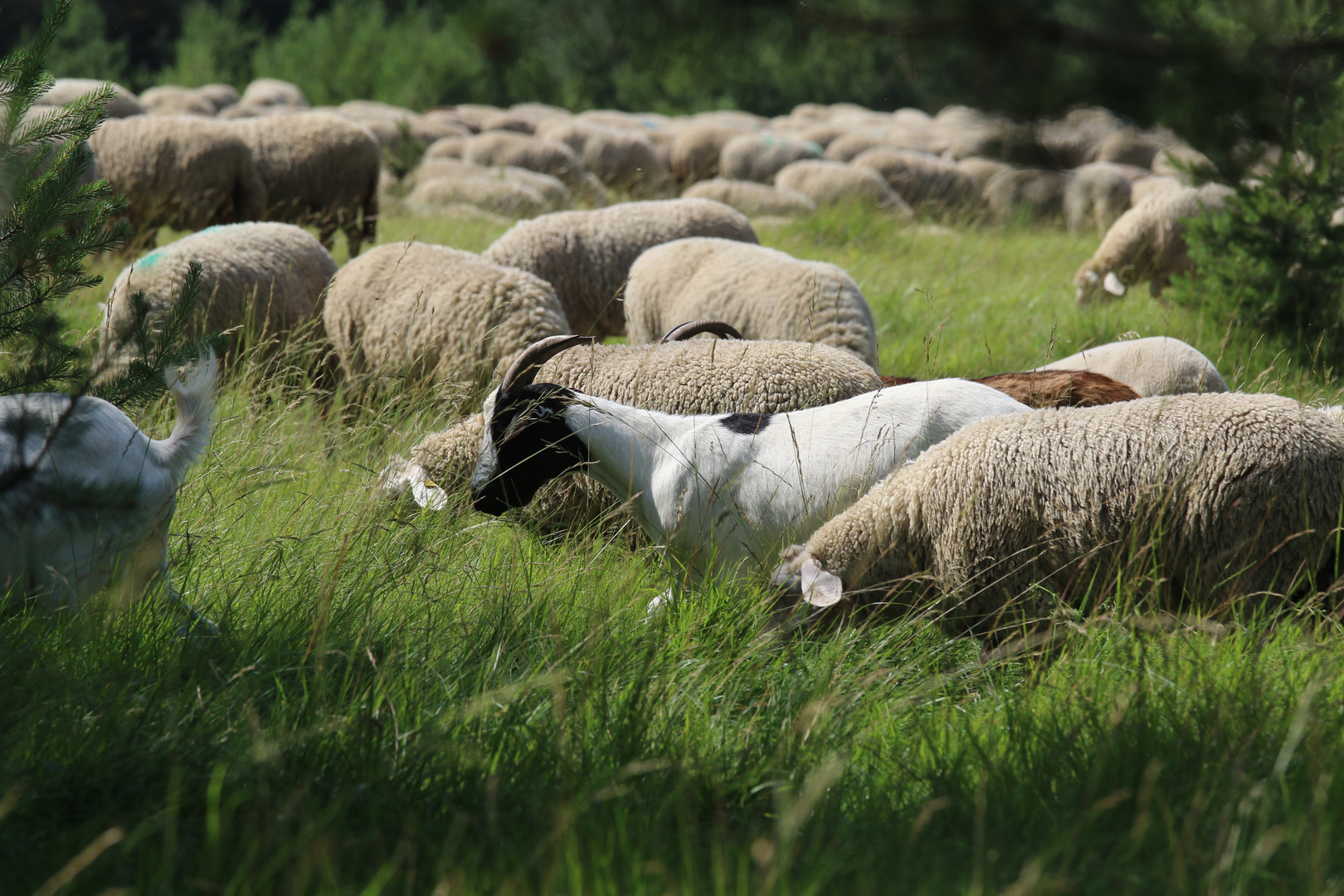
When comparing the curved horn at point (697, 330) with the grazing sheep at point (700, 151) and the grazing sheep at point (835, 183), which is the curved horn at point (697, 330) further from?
the grazing sheep at point (700, 151)

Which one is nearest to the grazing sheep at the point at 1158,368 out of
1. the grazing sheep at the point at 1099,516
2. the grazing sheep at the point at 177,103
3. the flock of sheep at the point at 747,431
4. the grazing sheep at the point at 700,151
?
the flock of sheep at the point at 747,431

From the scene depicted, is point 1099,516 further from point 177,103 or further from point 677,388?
point 177,103

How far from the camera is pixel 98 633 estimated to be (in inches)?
87.8

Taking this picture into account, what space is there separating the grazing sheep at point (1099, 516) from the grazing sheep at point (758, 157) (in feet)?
54.2

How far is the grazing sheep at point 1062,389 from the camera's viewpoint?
3928 millimetres

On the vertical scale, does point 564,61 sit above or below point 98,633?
above

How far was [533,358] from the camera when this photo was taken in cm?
390

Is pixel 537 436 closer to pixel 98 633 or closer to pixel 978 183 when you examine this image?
pixel 98 633

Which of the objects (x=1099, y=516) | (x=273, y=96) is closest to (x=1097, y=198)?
(x=1099, y=516)

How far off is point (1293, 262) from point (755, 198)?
723 centimetres

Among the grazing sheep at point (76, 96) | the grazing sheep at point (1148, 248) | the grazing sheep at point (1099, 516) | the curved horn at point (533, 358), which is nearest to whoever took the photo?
the grazing sheep at point (1099, 516)

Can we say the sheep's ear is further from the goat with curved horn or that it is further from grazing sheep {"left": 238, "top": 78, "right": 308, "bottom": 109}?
grazing sheep {"left": 238, "top": 78, "right": 308, "bottom": 109}

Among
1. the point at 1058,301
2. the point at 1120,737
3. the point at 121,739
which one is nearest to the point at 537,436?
the point at 121,739

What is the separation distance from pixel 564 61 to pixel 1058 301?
772 cm
